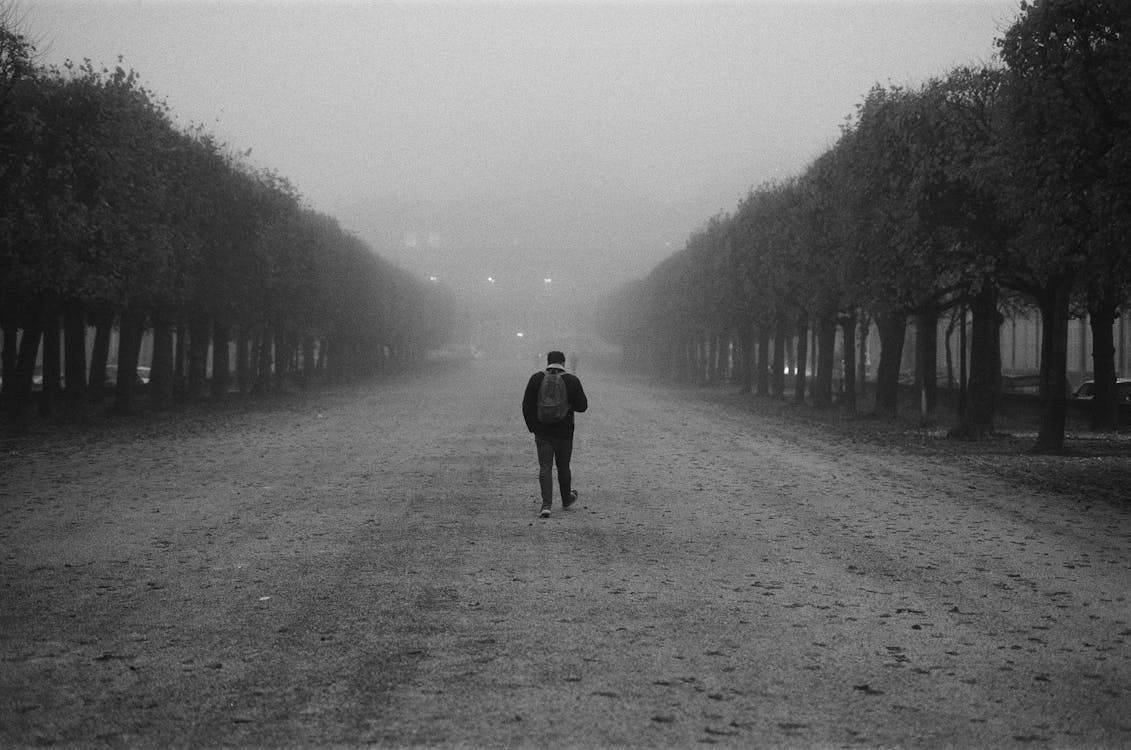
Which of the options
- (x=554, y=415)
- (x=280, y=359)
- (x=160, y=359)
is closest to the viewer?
(x=554, y=415)

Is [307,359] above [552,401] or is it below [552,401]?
below

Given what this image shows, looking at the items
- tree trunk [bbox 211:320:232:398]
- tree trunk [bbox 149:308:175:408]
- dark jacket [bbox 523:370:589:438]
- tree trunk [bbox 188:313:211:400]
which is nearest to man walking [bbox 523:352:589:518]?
dark jacket [bbox 523:370:589:438]

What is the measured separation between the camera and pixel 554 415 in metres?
16.1

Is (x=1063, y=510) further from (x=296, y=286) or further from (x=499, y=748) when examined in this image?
(x=296, y=286)

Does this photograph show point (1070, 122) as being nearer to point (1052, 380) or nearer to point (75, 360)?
point (1052, 380)

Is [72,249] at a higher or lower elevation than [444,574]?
higher

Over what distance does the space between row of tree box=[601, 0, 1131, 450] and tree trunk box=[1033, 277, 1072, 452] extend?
0.04 m

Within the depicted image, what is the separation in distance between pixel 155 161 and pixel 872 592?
31.3m

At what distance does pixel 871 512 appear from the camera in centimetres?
1631

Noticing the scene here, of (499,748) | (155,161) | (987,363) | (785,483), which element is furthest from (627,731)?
(155,161)

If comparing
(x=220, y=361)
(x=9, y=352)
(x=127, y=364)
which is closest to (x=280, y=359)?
(x=220, y=361)

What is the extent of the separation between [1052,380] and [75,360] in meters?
31.7

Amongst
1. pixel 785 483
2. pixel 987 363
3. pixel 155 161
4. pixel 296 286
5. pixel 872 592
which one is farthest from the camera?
pixel 296 286

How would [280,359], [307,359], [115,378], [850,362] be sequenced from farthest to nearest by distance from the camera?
[307,359], [115,378], [280,359], [850,362]
